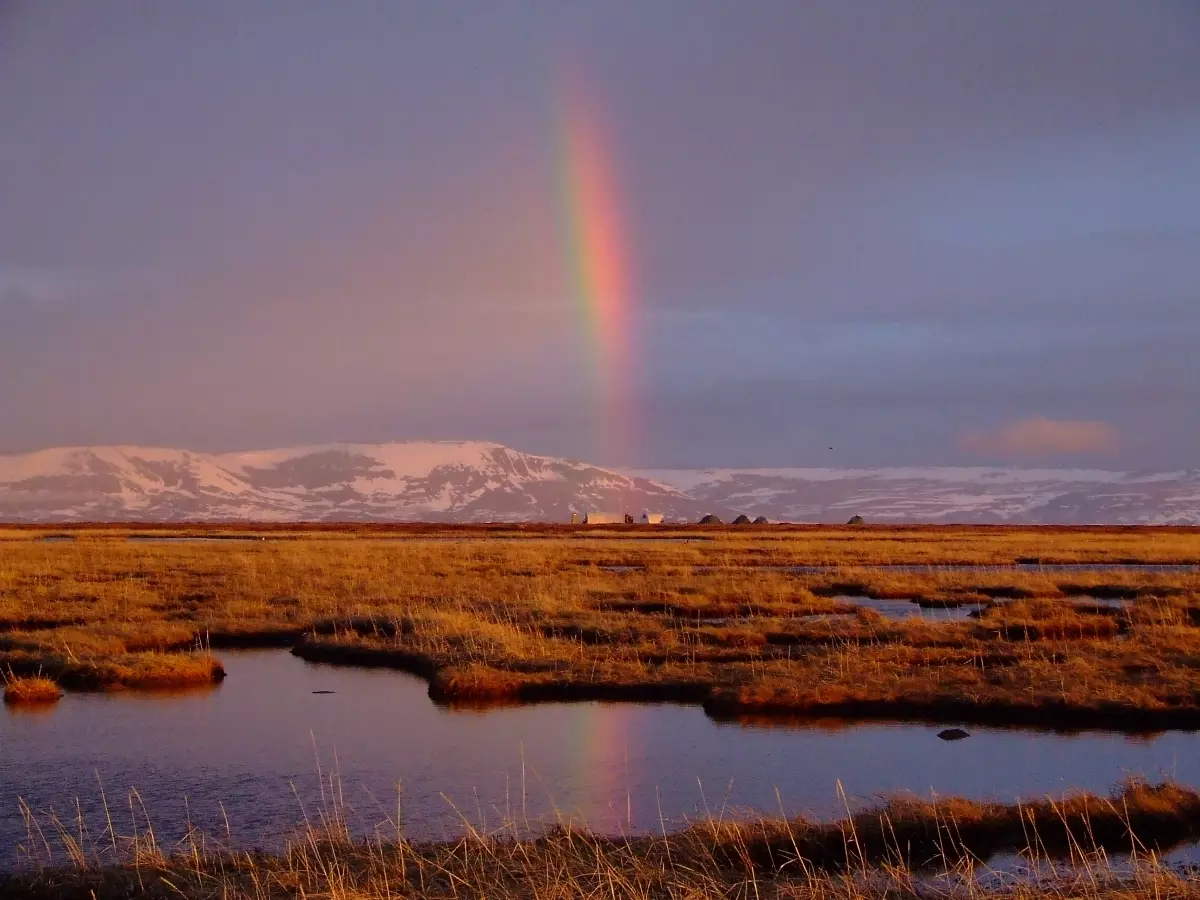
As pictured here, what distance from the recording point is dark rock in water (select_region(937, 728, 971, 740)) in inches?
697

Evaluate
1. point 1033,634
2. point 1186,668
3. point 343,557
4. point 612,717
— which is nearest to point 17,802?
point 612,717

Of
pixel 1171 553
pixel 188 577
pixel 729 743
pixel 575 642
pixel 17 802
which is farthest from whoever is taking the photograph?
pixel 1171 553

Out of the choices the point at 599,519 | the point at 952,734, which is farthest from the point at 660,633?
the point at 599,519

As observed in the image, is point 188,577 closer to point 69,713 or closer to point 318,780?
point 69,713

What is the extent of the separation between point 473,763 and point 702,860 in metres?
5.61

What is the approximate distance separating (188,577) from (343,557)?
938cm

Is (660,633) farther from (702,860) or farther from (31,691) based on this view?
(702,860)

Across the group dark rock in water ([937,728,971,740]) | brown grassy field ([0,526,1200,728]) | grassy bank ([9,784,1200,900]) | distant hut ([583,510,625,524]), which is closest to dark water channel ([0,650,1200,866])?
dark rock in water ([937,728,971,740])

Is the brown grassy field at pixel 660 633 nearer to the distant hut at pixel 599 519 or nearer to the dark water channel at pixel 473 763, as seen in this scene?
the dark water channel at pixel 473 763

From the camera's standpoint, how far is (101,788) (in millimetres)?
14453

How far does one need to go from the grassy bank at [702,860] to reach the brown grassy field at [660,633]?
6.36 metres

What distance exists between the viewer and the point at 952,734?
17.9 m

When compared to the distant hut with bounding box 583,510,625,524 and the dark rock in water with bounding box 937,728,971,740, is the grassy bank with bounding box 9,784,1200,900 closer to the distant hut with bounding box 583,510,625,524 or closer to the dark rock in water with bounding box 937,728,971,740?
the dark rock in water with bounding box 937,728,971,740

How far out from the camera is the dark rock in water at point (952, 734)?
58.1ft
